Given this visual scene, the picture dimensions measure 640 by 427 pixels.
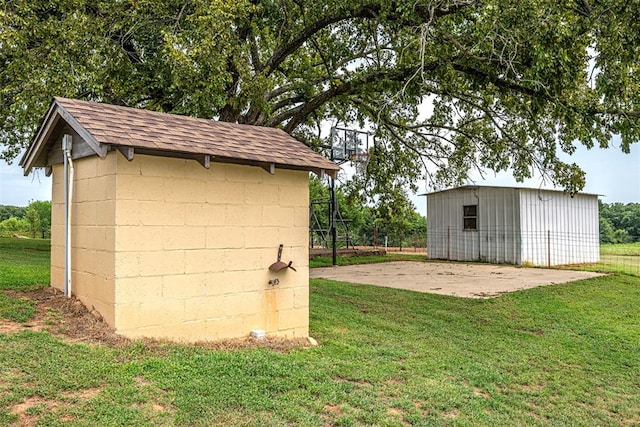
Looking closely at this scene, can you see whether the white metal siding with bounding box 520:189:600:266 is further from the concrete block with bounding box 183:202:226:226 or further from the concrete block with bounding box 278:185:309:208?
the concrete block with bounding box 183:202:226:226

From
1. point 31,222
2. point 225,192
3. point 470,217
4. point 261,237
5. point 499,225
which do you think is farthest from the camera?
point 31,222

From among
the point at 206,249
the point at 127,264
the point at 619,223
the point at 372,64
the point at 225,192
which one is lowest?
the point at 127,264

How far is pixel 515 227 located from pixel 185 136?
15000mm

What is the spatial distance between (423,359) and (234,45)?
7.15 m

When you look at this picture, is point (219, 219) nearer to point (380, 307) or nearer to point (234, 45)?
point (380, 307)

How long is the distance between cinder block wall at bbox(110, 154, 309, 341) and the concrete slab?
5.46m

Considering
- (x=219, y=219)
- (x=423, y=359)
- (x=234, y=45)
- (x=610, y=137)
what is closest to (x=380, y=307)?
(x=423, y=359)

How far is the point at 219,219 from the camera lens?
538 cm

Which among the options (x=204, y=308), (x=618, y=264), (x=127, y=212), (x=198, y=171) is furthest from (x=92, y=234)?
(x=618, y=264)

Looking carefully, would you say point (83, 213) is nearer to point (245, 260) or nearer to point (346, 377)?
point (245, 260)

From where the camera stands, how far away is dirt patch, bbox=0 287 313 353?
4.63 metres

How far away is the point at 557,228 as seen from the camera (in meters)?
18.3

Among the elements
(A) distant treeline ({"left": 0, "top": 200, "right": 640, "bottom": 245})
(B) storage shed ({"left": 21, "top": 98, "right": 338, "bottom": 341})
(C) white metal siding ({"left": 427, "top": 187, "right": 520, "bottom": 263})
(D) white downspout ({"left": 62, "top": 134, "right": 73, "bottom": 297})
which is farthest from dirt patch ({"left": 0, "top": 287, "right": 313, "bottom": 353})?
(A) distant treeline ({"left": 0, "top": 200, "right": 640, "bottom": 245})

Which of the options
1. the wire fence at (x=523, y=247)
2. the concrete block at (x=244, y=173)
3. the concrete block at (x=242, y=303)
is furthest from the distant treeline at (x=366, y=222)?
the concrete block at (x=242, y=303)
